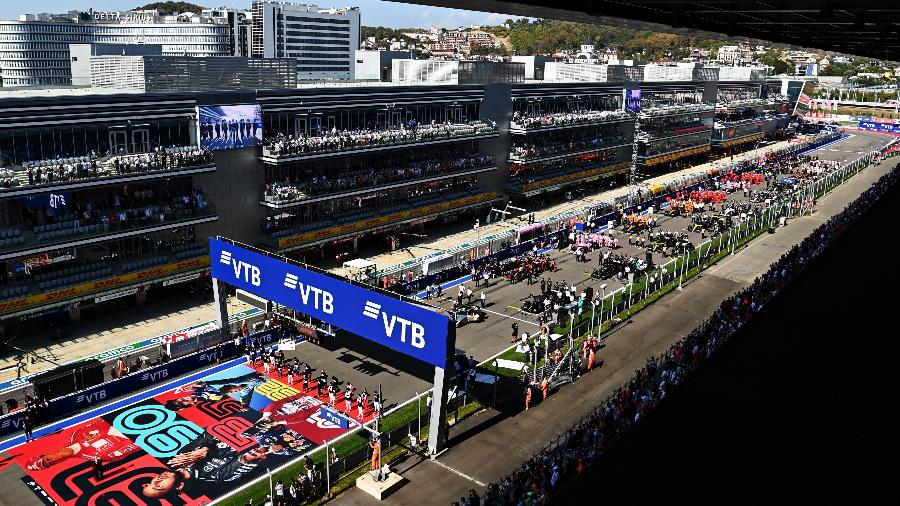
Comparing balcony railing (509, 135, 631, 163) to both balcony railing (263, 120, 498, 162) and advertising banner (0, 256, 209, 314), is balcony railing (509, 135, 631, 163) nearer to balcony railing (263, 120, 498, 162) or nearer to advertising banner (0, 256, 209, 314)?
balcony railing (263, 120, 498, 162)

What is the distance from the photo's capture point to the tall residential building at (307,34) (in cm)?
17962

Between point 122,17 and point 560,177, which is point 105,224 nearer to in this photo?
point 560,177

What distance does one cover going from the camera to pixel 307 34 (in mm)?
188250

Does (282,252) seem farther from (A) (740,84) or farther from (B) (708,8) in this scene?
(A) (740,84)

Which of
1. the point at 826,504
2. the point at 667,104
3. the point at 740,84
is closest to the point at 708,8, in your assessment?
the point at 826,504

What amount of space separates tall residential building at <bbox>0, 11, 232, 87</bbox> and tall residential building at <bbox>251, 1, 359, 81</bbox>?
9642 mm

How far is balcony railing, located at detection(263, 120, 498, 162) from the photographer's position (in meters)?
45.2

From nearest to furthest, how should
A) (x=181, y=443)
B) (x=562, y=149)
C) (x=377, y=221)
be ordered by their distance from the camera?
1. (x=181, y=443)
2. (x=377, y=221)
3. (x=562, y=149)

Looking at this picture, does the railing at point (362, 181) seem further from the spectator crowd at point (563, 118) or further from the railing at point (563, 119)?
the spectator crowd at point (563, 118)

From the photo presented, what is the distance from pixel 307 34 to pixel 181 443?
175 metres


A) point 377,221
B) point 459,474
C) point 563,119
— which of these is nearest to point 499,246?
point 377,221

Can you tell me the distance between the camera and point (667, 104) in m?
92.5

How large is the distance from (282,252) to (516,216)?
26870mm

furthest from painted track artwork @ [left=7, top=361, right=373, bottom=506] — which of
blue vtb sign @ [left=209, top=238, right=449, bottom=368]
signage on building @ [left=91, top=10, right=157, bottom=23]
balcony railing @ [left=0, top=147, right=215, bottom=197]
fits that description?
signage on building @ [left=91, top=10, right=157, bottom=23]
